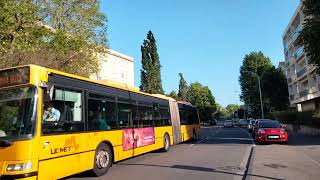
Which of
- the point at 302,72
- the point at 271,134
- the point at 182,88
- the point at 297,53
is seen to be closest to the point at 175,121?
the point at 271,134

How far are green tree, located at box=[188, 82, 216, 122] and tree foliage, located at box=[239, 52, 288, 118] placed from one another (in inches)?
1184

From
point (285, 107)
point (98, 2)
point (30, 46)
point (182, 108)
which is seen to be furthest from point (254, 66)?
point (30, 46)

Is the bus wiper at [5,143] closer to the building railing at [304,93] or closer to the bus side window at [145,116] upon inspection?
the bus side window at [145,116]

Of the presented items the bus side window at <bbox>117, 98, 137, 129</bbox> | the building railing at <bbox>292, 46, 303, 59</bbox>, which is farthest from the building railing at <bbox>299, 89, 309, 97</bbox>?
the bus side window at <bbox>117, 98, 137, 129</bbox>

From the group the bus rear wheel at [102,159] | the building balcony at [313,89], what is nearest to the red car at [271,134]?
the bus rear wheel at [102,159]

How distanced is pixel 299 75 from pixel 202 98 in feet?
237

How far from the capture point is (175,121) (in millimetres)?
22906

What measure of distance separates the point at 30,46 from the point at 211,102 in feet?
399

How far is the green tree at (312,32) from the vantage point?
2350cm

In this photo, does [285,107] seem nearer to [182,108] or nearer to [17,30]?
[182,108]

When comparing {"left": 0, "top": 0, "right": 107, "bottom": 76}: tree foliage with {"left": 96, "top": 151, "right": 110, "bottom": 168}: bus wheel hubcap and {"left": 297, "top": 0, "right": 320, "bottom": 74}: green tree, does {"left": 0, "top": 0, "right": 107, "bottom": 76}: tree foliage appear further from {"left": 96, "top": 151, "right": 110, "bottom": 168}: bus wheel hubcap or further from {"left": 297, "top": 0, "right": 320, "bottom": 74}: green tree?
{"left": 297, "top": 0, "right": 320, "bottom": 74}: green tree

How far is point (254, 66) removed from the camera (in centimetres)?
9094

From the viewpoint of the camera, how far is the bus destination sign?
31.0ft

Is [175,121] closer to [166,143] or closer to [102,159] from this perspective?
[166,143]
